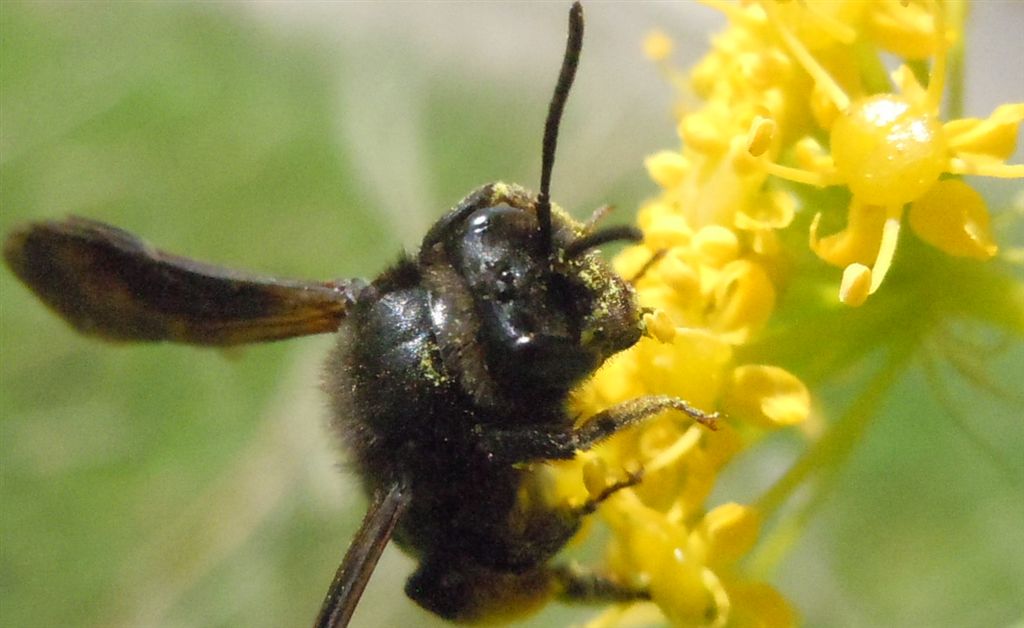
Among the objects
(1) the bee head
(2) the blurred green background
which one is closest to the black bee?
(1) the bee head

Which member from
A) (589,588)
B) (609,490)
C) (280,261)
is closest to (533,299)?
(609,490)

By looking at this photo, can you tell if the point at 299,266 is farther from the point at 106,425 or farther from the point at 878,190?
the point at 878,190

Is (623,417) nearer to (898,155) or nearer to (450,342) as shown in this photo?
(450,342)

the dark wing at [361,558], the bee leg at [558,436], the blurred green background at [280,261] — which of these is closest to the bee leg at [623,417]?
the bee leg at [558,436]

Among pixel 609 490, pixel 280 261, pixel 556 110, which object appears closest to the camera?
pixel 556 110

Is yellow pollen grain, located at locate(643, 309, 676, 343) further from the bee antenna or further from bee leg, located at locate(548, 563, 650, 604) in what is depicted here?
bee leg, located at locate(548, 563, 650, 604)

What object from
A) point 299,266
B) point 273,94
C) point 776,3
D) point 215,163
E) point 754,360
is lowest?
point 754,360

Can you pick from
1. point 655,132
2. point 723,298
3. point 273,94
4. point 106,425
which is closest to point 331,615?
point 723,298
